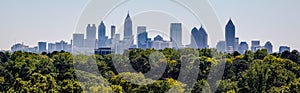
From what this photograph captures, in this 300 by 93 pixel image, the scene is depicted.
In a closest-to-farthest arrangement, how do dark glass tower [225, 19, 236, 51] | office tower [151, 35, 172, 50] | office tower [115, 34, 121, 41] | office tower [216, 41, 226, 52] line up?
office tower [216, 41, 226, 52] < office tower [115, 34, 121, 41] < dark glass tower [225, 19, 236, 51] < office tower [151, 35, 172, 50]

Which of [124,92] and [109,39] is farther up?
[109,39]

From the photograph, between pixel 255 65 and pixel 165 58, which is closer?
pixel 255 65

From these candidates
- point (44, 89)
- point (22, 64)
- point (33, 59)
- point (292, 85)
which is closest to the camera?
point (44, 89)

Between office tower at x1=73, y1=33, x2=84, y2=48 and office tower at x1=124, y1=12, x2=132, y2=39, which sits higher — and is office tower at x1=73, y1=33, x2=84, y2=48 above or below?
below

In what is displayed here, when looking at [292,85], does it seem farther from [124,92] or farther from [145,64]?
[145,64]

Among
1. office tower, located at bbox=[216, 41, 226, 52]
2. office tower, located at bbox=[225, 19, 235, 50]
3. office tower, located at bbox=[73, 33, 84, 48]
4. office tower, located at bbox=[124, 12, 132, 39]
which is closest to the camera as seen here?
office tower, located at bbox=[73, 33, 84, 48]

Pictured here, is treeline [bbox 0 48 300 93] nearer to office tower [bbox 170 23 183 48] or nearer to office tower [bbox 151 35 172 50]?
office tower [bbox 170 23 183 48]

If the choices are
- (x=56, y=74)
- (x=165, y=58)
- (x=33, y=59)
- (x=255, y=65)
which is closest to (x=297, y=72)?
(x=255, y=65)

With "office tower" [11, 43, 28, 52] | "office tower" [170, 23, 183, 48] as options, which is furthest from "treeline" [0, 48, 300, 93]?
"office tower" [11, 43, 28, 52]

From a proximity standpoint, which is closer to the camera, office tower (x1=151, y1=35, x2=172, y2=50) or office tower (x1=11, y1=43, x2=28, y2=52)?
office tower (x1=151, y1=35, x2=172, y2=50)
